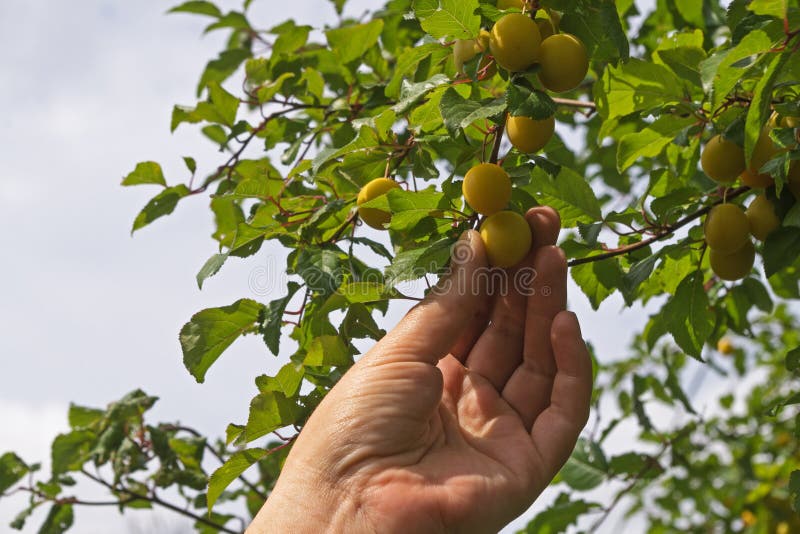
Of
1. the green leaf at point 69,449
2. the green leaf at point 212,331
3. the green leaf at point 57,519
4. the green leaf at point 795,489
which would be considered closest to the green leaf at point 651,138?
the green leaf at point 795,489

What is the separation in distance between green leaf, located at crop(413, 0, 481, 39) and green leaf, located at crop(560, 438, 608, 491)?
4.77 feet

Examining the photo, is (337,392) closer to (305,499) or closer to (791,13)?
(305,499)

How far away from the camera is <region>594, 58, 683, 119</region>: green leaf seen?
139cm

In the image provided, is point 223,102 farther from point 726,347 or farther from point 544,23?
point 726,347

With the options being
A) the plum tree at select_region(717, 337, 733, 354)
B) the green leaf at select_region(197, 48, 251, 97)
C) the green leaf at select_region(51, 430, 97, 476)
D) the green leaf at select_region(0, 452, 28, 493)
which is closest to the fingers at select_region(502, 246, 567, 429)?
the green leaf at select_region(197, 48, 251, 97)

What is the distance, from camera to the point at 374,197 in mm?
1286

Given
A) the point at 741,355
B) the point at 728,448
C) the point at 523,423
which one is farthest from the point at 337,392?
the point at 728,448

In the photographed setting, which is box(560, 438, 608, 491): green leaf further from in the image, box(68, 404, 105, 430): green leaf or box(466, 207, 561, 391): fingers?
box(68, 404, 105, 430): green leaf

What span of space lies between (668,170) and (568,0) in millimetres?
483

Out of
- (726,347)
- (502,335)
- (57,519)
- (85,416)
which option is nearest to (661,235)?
(502,335)

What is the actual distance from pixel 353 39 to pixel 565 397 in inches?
39.9

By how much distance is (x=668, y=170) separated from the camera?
152cm

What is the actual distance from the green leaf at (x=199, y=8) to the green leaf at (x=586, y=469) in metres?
1.66

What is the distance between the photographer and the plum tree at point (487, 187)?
45.0 inches
